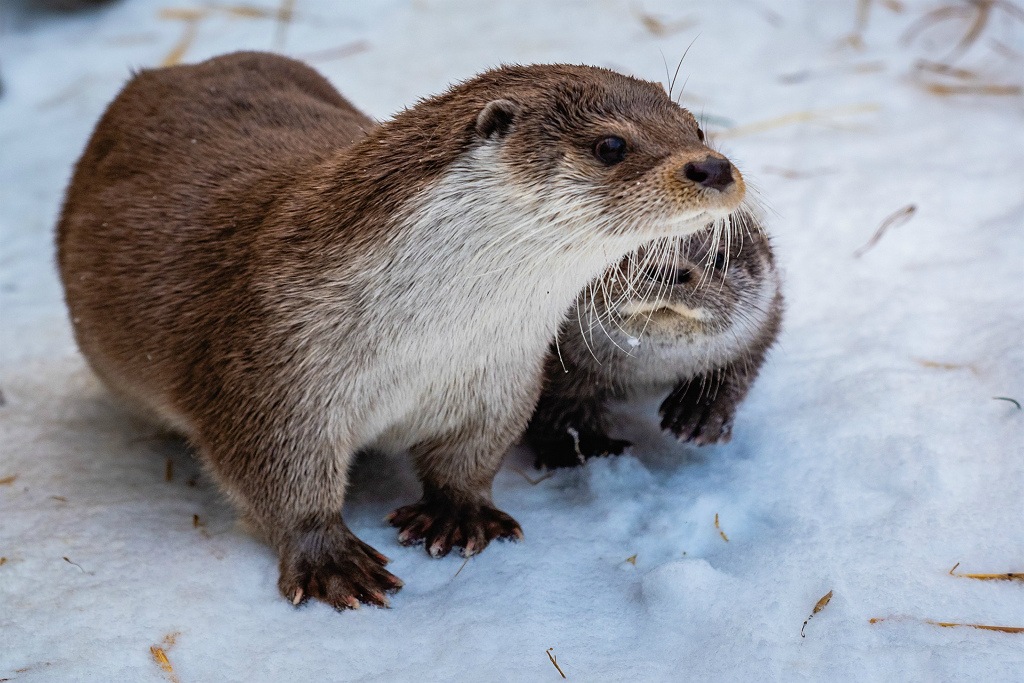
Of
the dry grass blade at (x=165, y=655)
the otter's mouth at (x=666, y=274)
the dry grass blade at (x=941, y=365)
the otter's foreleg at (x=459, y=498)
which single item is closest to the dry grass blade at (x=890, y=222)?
the dry grass blade at (x=941, y=365)

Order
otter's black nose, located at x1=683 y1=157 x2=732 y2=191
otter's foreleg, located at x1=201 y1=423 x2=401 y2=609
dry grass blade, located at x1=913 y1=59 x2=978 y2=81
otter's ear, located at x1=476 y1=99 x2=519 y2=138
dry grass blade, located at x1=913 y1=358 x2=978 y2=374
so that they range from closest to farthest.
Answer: otter's black nose, located at x1=683 y1=157 x2=732 y2=191 < otter's ear, located at x1=476 y1=99 x2=519 y2=138 < otter's foreleg, located at x1=201 y1=423 x2=401 y2=609 < dry grass blade, located at x1=913 y1=358 x2=978 y2=374 < dry grass blade, located at x1=913 y1=59 x2=978 y2=81

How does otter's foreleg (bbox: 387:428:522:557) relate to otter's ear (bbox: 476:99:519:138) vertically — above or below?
below

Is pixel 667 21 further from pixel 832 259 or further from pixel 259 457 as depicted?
pixel 259 457

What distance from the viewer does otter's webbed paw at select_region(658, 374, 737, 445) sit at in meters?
2.67

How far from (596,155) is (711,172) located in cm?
21

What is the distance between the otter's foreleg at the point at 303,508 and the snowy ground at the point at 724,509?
58 millimetres

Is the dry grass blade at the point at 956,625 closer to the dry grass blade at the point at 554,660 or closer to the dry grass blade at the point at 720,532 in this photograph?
the dry grass blade at the point at 720,532

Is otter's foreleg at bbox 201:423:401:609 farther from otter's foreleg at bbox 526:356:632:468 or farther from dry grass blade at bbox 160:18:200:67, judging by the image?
dry grass blade at bbox 160:18:200:67

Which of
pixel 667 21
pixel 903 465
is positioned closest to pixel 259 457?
pixel 903 465

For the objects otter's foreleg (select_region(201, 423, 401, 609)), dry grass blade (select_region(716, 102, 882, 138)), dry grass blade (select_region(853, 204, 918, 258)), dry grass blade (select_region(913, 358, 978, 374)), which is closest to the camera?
otter's foreleg (select_region(201, 423, 401, 609))

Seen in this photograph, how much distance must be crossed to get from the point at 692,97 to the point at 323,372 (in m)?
2.93

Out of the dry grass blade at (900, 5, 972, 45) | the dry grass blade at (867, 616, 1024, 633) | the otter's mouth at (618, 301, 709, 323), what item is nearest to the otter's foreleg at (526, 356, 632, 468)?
the otter's mouth at (618, 301, 709, 323)

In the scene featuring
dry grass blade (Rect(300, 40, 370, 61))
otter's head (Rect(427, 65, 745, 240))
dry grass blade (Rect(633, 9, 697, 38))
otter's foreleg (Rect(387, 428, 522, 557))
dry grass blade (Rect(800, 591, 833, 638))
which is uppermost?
otter's head (Rect(427, 65, 745, 240))

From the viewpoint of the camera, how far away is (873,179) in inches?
155
